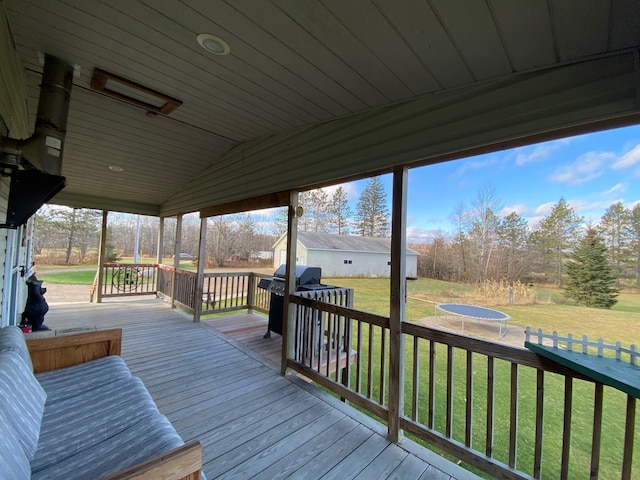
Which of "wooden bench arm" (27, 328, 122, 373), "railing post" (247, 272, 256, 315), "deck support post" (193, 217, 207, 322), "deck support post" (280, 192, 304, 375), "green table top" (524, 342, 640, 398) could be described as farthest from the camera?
"railing post" (247, 272, 256, 315)

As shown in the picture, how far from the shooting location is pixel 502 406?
309 centimetres

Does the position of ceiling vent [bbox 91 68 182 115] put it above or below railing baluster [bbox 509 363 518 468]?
above

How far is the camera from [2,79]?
1.84m

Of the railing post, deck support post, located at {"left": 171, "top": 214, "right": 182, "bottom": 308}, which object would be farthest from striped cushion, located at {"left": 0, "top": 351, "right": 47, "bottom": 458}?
deck support post, located at {"left": 171, "top": 214, "right": 182, "bottom": 308}

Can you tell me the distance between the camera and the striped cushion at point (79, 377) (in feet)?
5.97

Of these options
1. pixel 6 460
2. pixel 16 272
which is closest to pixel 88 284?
pixel 16 272

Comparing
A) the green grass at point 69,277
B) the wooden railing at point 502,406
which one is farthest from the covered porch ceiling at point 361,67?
the green grass at point 69,277

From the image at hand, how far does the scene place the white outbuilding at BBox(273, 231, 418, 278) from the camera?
243cm

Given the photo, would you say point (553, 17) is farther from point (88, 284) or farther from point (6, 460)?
point (88, 284)

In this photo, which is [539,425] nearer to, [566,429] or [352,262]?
[566,429]

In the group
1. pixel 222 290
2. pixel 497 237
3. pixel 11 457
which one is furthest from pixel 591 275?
pixel 222 290

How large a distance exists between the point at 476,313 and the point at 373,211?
1.56 meters

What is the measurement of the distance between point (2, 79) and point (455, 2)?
2809mm

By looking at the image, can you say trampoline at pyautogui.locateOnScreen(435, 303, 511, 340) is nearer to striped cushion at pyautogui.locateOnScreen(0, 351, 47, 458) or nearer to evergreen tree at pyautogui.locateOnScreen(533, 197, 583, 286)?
evergreen tree at pyautogui.locateOnScreen(533, 197, 583, 286)
